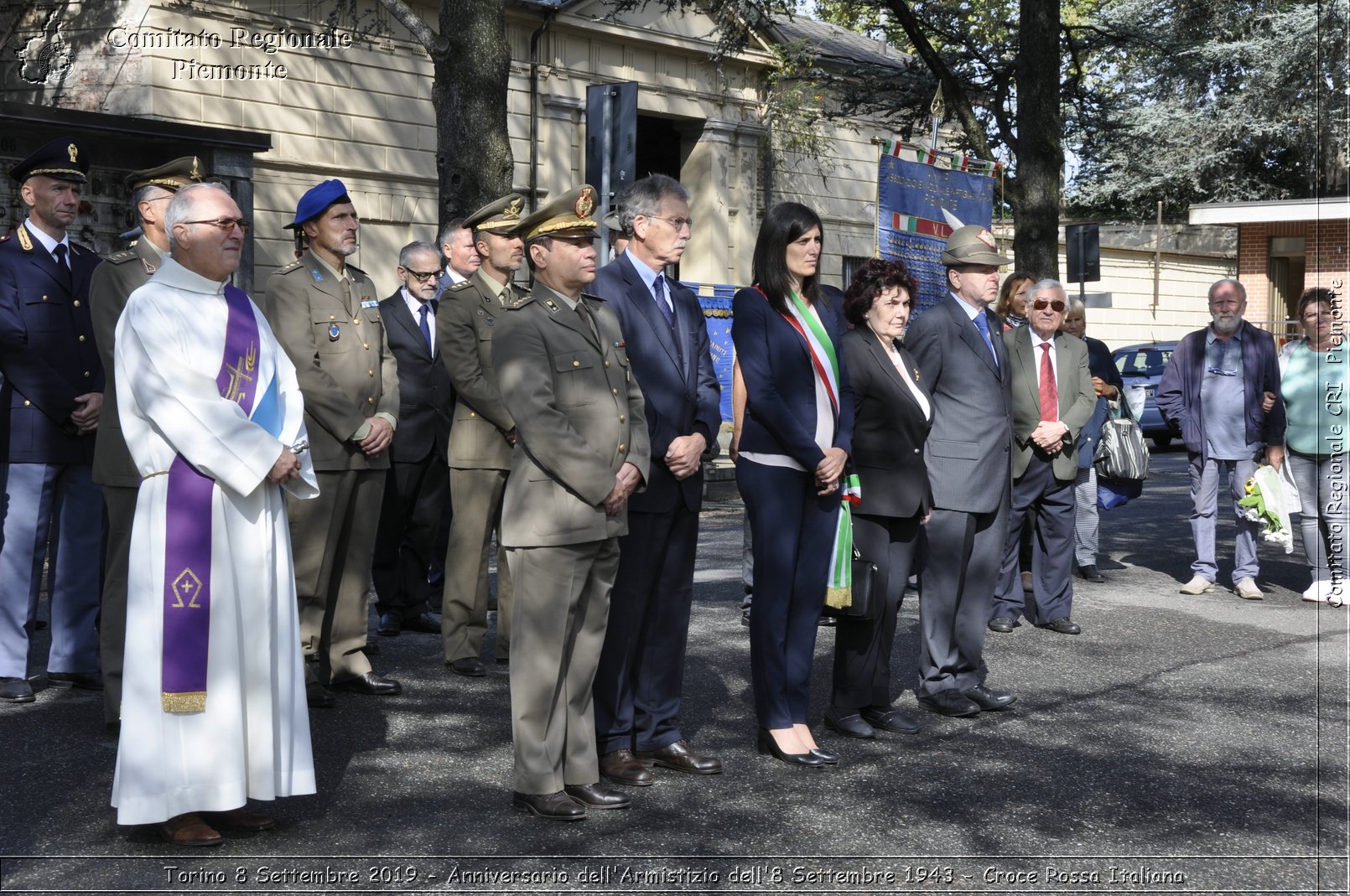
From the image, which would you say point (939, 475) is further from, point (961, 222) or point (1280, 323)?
point (1280, 323)

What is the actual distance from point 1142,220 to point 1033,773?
125 ft

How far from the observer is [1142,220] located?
41.0 meters

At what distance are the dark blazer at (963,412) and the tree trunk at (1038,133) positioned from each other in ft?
34.0

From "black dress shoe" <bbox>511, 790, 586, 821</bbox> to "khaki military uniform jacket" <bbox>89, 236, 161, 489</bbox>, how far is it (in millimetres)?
2158

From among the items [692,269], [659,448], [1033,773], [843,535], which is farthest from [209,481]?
[692,269]

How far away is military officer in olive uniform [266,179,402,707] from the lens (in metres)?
6.48

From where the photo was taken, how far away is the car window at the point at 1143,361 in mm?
25650

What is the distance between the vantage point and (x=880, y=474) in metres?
Answer: 6.21

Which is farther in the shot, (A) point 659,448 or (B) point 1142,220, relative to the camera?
(B) point 1142,220

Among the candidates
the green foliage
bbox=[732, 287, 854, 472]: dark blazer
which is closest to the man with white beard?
bbox=[732, 287, 854, 472]: dark blazer

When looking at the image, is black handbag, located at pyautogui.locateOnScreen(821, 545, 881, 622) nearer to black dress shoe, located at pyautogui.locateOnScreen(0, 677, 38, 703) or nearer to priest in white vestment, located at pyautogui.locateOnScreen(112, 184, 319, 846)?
priest in white vestment, located at pyautogui.locateOnScreen(112, 184, 319, 846)

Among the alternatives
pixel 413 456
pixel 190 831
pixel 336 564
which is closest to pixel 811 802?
pixel 190 831

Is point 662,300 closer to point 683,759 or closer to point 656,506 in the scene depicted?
point 656,506

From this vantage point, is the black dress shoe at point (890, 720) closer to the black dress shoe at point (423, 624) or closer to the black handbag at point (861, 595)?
the black handbag at point (861, 595)
